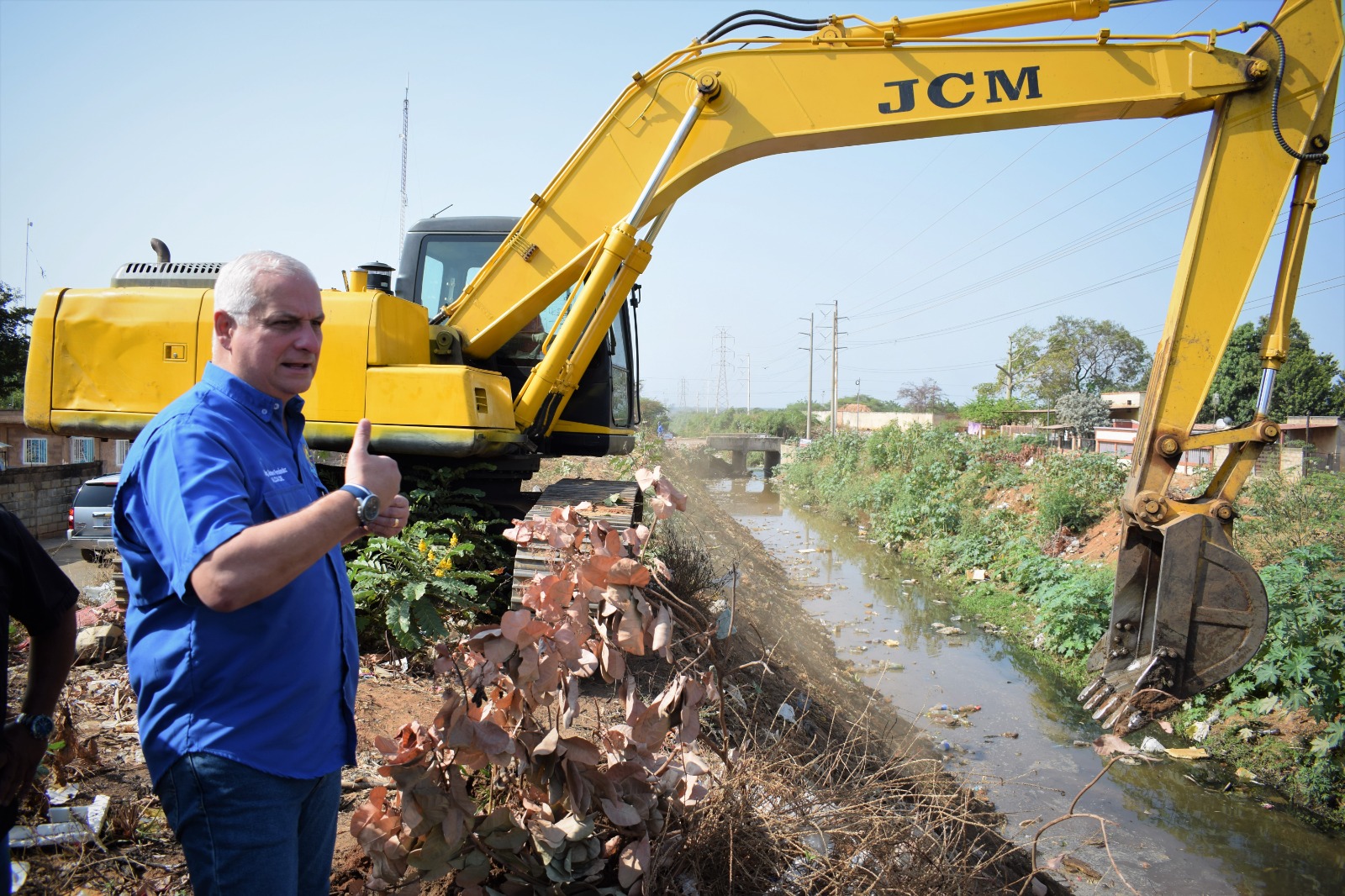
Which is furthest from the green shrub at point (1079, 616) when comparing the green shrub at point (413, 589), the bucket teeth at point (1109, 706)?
the green shrub at point (413, 589)

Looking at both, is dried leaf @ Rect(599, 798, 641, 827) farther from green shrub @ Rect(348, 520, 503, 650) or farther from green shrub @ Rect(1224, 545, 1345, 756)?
green shrub @ Rect(1224, 545, 1345, 756)

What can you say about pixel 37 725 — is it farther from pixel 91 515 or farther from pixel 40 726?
pixel 91 515

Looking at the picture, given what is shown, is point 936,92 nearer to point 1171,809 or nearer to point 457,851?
point 457,851

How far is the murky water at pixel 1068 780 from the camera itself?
5.41 m

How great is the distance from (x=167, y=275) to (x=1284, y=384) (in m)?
43.7

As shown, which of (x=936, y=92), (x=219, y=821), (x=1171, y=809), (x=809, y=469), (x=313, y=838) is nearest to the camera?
(x=219, y=821)

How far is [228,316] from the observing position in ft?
5.72

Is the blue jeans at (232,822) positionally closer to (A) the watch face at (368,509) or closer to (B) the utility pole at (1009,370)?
(A) the watch face at (368,509)

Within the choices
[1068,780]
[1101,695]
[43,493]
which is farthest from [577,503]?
[43,493]

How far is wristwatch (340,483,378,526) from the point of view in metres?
1.62

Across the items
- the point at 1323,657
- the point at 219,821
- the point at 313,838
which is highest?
the point at 219,821

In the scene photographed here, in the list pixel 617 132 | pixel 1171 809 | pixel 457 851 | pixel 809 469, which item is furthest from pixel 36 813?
pixel 809 469

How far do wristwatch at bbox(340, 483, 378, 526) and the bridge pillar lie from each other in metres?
34.9

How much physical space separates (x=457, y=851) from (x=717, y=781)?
0.86 m
